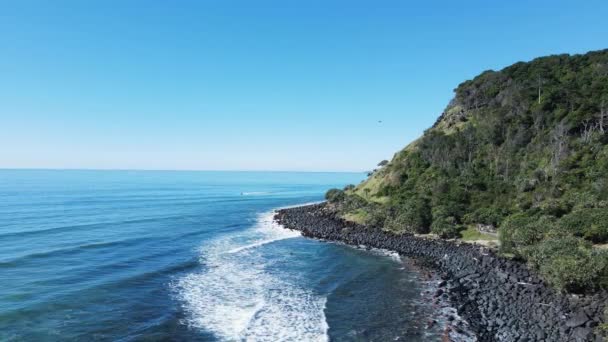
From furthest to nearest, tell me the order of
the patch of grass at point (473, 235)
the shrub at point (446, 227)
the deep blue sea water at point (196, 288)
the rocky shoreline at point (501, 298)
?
1. the shrub at point (446, 227)
2. the patch of grass at point (473, 235)
3. the deep blue sea water at point (196, 288)
4. the rocky shoreline at point (501, 298)

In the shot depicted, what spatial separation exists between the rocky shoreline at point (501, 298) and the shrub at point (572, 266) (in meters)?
0.93

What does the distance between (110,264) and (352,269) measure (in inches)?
997

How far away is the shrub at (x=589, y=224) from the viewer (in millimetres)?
33250

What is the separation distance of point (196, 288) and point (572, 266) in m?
29.2

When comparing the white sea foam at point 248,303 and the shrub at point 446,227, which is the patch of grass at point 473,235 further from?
the white sea foam at point 248,303

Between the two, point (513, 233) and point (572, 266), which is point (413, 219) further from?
point (572, 266)

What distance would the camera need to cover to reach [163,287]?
31.0 m

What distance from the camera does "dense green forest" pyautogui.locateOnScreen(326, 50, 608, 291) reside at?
33469 millimetres

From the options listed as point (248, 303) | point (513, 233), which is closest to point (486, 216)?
point (513, 233)

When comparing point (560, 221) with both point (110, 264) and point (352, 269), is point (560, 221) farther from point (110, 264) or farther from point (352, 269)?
point (110, 264)

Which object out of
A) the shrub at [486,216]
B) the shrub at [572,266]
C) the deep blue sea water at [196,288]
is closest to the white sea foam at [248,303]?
the deep blue sea water at [196,288]

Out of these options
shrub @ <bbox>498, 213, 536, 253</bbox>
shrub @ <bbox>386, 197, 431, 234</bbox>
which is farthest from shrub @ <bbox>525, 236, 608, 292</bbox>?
shrub @ <bbox>386, 197, 431, 234</bbox>

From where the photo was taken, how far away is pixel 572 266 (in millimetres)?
24766

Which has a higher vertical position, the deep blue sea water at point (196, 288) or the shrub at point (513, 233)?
the shrub at point (513, 233)
